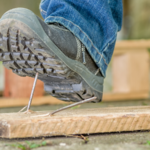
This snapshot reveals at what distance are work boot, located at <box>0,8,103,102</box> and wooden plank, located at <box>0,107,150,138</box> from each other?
172 millimetres

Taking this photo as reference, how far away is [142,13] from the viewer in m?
5.79

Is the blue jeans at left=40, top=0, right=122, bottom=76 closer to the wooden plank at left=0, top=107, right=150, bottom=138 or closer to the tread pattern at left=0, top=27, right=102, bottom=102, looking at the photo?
the tread pattern at left=0, top=27, right=102, bottom=102

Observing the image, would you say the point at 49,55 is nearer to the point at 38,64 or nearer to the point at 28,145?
the point at 38,64

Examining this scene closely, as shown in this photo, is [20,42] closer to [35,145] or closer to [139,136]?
[35,145]

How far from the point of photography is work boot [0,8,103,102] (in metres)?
0.72

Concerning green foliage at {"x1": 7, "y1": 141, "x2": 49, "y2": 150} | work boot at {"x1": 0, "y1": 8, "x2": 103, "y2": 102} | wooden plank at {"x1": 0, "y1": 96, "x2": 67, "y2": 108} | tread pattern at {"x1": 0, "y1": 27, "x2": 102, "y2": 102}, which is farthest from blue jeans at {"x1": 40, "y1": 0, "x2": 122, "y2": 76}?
wooden plank at {"x1": 0, "y1": 96, "x2": 67, "y2": 108}

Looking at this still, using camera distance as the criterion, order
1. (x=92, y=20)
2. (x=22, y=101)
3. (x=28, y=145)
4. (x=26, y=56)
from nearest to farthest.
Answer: (x=28, y=145), (x=26, y=56), (x=92, y=20), (x=22, y=101)

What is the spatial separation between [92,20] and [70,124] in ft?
1.53

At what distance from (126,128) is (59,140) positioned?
0.22 meters

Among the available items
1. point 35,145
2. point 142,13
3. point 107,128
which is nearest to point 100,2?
point 107,128

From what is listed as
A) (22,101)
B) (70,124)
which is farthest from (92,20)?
(22,101)

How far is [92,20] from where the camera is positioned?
3.22ft

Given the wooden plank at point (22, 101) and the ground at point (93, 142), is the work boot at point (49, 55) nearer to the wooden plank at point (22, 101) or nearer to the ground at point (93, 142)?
the ground at point (93, 142)

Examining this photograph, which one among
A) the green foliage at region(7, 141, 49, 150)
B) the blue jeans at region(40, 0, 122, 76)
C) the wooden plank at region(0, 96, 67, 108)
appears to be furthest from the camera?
the wooden plank at region(0, 96, 67, 108)
